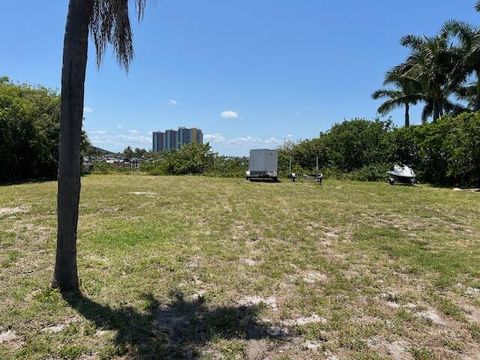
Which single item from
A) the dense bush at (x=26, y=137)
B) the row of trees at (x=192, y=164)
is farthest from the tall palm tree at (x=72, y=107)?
the row of trees at (x=192, y=164)

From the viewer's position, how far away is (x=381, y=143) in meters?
22.8

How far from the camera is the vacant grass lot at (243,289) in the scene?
3.26 m

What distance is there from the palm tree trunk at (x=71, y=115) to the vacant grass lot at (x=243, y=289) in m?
0.73

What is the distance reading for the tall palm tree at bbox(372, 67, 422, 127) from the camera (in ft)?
98.9

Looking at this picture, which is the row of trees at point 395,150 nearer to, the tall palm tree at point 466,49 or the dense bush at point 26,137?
the tall palm tree at point 466,49

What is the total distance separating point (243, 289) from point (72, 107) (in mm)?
2498

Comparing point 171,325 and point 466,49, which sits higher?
point 466,49

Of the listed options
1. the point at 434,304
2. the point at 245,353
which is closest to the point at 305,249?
the point at 434,304

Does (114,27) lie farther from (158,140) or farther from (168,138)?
(158,140)

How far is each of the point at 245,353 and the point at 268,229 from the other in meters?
4.67

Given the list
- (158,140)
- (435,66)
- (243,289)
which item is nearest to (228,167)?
(435,66)

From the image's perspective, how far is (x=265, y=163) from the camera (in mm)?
20031

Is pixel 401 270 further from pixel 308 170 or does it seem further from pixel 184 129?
pixel 184 129

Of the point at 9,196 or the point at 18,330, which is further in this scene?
the point at 9,196
